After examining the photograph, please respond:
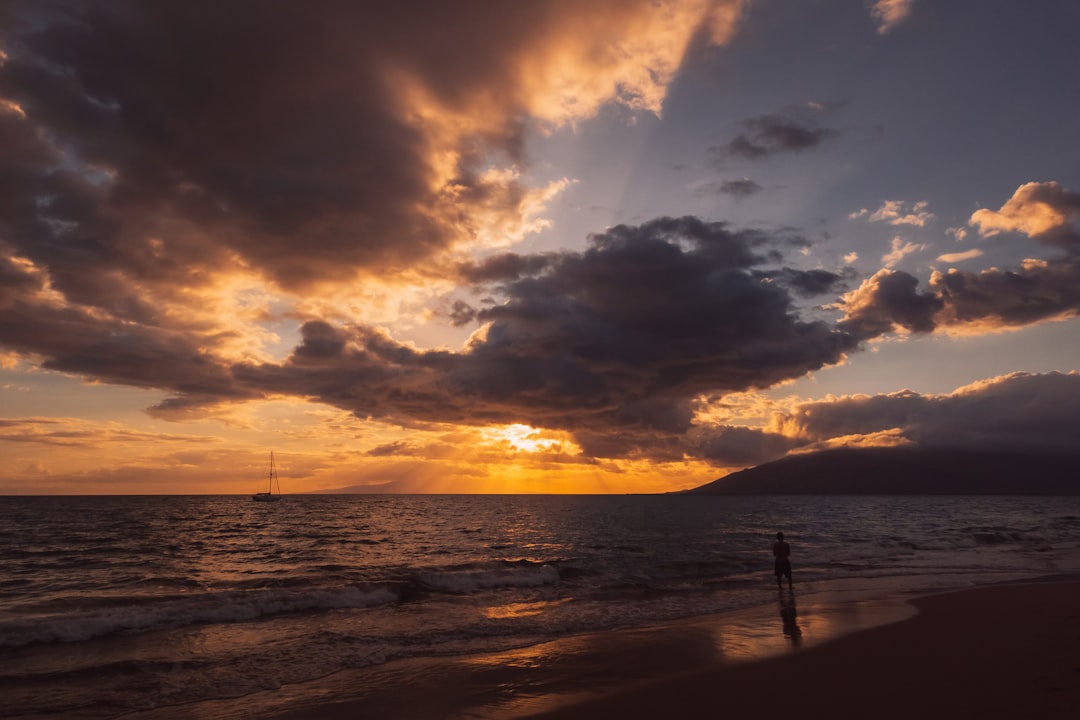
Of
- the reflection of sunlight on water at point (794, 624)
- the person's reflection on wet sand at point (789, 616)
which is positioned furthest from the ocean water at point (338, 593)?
the reflection of sunlight on water at point (794, 624)

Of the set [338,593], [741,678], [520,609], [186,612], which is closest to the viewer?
[741,678]

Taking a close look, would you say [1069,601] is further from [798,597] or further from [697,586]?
[697,586]

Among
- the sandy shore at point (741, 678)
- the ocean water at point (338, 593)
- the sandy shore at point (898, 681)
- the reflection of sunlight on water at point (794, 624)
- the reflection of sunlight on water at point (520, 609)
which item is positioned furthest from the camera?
the reflection of sunlight on water at point (520, 609)

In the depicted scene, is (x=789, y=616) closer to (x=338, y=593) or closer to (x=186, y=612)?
(x=338, y=593)

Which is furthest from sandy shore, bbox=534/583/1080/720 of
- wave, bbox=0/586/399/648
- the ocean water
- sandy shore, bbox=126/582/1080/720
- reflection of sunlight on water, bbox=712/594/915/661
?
wave, bbox=0/586/399/648

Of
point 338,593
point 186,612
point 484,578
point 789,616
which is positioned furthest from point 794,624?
point 186,612

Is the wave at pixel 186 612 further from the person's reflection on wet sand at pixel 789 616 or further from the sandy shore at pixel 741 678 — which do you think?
the person's reflection on wet sand at pixel 789 616

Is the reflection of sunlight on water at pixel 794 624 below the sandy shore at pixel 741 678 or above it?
below

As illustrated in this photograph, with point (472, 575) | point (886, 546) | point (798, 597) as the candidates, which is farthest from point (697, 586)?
point (886, 546)

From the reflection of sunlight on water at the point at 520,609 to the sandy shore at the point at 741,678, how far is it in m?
5.09

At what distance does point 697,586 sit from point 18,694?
84.2 ft

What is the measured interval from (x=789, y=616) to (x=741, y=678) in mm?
8991

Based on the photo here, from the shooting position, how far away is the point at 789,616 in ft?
67.4

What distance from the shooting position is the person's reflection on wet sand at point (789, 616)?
683 inches
